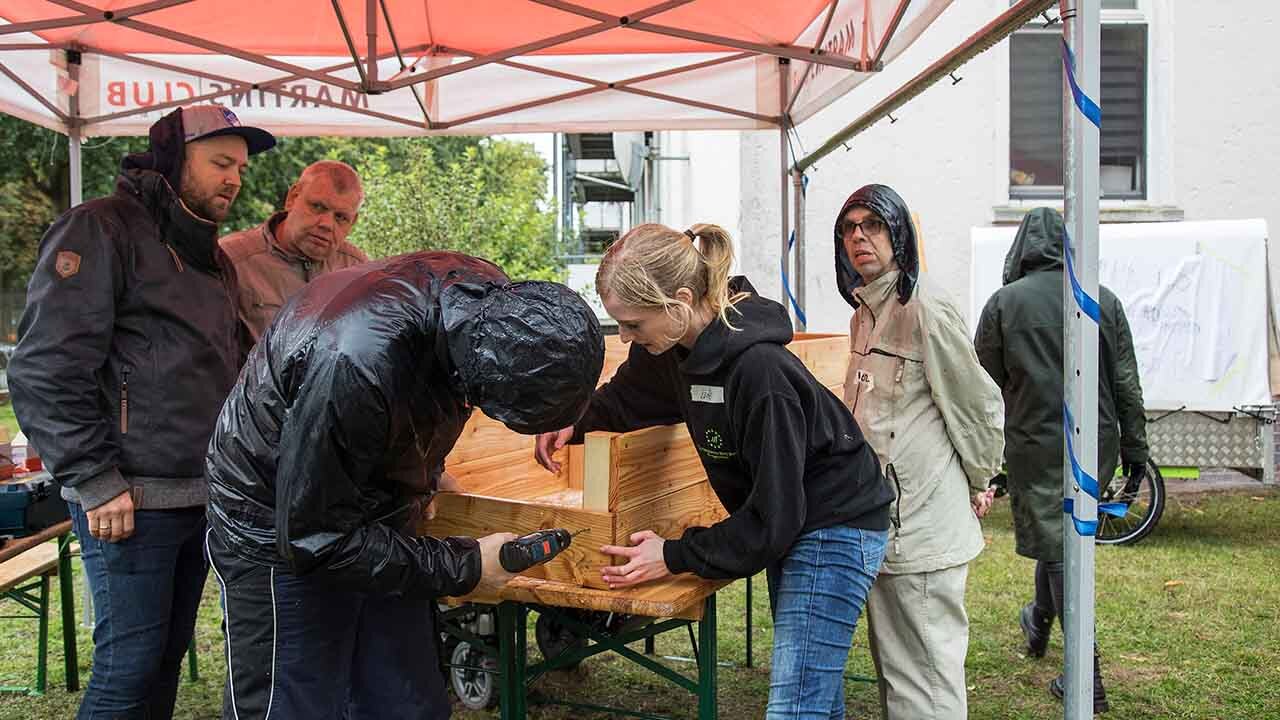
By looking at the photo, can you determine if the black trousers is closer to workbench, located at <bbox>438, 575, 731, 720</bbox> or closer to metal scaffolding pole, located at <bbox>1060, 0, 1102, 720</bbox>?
workbench, located at <bbox>438, 575, 731, 720</bbox>

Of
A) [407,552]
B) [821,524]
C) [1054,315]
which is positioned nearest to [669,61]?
[1054,315]

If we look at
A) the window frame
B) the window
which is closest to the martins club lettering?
the window frame

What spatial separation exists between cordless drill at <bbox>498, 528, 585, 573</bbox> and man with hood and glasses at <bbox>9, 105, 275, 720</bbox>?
1.09 metres

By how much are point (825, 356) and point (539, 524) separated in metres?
1.54

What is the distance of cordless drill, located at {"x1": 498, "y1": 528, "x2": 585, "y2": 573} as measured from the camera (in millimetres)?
2223

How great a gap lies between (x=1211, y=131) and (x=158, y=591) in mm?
9167

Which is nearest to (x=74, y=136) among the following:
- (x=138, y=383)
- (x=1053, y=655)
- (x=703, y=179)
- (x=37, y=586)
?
(x=37, y=586)

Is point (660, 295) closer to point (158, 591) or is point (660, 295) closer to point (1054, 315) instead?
point (158, 591)

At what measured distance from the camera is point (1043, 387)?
14.8ft

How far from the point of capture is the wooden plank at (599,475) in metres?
2.76

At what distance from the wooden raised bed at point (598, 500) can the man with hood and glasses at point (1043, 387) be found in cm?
157

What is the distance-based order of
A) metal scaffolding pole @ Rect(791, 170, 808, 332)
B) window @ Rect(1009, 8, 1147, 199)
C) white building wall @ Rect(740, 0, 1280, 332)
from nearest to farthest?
metal scaffolding pole @ Rect(791, 170, 808, 332)
white building wall @ Rect(740, 0, 1280, 332)
window @ Rect(1009, 8, 1147, 199)

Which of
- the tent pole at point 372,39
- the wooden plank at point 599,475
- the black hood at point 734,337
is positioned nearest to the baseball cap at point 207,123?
the tent pole at point 372,39

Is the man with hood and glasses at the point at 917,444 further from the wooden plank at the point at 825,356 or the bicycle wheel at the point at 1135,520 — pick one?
the bicycle wheel at the point at 1135,520
